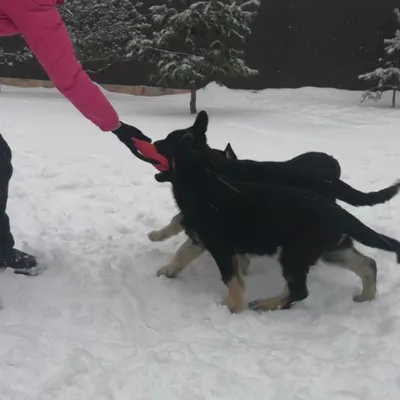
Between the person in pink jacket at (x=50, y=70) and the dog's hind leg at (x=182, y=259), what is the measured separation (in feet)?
2.14

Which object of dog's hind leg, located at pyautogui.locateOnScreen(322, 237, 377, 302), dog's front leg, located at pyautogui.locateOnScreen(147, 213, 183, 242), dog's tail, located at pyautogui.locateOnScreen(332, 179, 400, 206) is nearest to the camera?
dog's hind leg, located at pyautogui.locateOnScreen(322, 237, 377, 302)

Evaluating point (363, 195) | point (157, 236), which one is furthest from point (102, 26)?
point (363, 195)

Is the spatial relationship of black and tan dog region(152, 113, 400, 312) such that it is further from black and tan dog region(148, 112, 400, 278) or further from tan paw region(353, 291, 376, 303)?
black and tan dog region(148, 112, 400, 278)

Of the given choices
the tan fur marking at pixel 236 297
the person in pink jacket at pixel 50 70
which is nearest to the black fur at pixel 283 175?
the person in pink jacket at pixel 50 70

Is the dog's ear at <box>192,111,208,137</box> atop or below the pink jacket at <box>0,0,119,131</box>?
below

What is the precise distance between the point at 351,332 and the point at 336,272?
82 centimetres

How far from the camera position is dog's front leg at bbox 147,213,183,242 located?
157 inches

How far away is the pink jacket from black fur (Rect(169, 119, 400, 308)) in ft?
2.19

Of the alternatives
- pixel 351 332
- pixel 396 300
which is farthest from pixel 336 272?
pixel 351 332

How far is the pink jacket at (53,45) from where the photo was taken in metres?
2.69

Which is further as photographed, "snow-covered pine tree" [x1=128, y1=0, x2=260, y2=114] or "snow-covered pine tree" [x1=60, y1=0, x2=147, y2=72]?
"snow-covered pine tree" [x1=60, y1=0, x2=147, y2=72]

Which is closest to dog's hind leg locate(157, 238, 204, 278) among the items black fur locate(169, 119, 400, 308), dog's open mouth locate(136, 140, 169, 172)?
black fur locate(169, 119, 400, 308)

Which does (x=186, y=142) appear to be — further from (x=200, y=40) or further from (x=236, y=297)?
(x=200, y=40)

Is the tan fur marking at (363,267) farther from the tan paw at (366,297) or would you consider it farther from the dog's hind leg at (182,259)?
the dog's hind leg at (182,259)
